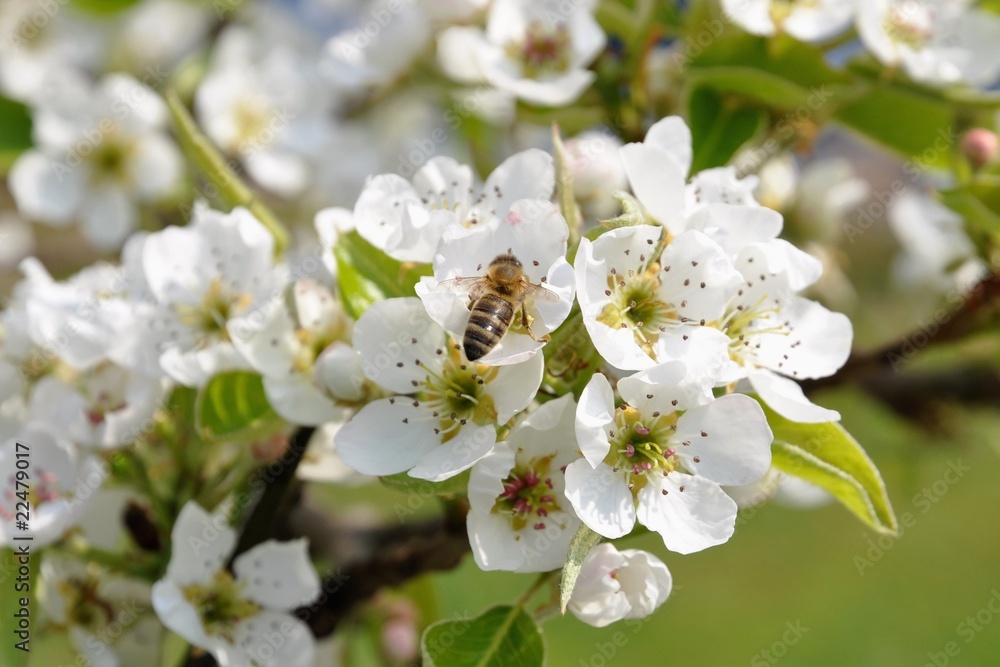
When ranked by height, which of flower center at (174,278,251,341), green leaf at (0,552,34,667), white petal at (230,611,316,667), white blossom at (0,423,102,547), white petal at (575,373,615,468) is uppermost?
white petal at (575,373,615,468)

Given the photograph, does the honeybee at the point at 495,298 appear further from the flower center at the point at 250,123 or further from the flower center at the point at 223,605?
the flower center at the point at 250,123

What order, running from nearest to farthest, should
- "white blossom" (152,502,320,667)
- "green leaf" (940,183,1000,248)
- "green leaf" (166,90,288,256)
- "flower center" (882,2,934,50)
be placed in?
"white blossom" (152,502,320,667) → "green leaf" (166,90,288,256) → "green leaf" (940,183,1000,248) → "flower center" (882,2,934,50)

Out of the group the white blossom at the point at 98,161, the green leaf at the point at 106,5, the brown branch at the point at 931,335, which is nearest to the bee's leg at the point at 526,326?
the brown branch at the point at 931,335

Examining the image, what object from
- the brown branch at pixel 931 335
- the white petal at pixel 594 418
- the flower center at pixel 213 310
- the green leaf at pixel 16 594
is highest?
the white petal at pixel 594 418

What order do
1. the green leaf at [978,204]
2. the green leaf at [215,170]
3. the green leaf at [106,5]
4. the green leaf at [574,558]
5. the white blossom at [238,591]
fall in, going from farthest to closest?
the green leaf at [106,5] → the green leaf at [978,204] → the green leaf at [215,170] → the white blossom at [238,591] → the green leaf at [574,558]

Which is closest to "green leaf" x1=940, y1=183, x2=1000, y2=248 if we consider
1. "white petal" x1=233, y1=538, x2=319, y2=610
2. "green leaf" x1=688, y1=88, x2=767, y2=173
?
"green leaf" x1=688, y1=88, x2=767, y2=173

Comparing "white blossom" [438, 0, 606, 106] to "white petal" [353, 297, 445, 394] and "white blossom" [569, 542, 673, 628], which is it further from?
"white blossom" [569, 542, 673, 628]

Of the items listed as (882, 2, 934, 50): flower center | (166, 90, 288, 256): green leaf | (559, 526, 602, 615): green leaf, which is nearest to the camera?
(559, 526, 602, 615): green leaf

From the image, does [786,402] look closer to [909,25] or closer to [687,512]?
[687,512]
